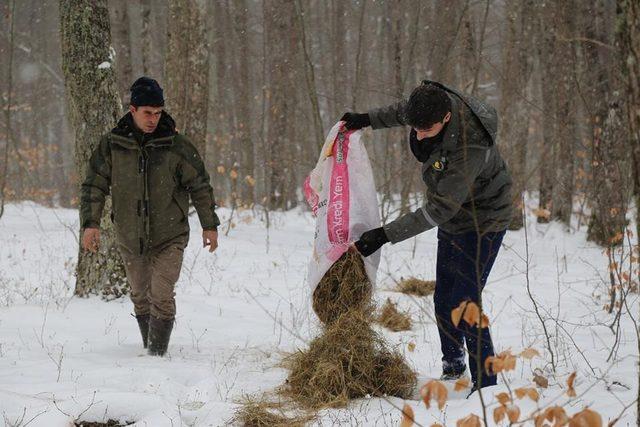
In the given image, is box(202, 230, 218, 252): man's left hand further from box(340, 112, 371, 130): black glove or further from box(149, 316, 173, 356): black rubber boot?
box(340, 112, 371, 130): black glove

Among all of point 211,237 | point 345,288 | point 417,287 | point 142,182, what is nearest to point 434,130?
point 345,288

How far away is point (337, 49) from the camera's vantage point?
14742 mm

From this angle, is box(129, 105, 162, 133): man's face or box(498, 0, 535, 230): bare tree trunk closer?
box(129, 105, 162, 133): man's face

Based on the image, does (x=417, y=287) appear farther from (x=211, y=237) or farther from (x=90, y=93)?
(x=90, y=93)

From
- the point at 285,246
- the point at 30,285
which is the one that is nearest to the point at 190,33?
the point at 285,246

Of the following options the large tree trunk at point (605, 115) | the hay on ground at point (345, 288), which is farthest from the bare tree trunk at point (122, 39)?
the hay on ground at point (345, 288)

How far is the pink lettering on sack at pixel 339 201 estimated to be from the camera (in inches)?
147

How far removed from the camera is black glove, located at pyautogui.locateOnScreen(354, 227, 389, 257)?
135 inches

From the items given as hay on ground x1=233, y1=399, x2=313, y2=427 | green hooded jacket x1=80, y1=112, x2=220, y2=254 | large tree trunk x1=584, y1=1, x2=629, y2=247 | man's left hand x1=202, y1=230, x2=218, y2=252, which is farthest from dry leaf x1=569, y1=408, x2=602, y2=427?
large tree trunk x1=584, y1=1, x2=629, y2=247

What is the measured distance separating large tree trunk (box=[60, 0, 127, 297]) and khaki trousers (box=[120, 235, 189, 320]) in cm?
161

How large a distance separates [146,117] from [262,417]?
210 centimetres

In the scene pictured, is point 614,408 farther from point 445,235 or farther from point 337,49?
point 337,49

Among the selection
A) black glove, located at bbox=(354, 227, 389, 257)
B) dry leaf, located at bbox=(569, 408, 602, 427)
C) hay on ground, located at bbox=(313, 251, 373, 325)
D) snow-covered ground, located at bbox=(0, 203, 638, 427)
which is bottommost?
snow-covered ground, located at bbox=(0, 203, 638, 427)

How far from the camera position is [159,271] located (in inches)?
165
